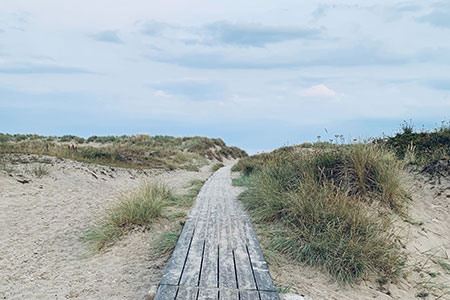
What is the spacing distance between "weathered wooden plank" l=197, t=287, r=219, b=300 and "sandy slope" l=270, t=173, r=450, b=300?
1.14 metres

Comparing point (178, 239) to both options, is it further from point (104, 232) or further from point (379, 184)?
point (379, 184)

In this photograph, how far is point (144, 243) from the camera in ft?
20.3

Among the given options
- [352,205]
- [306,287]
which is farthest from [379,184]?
[306,287]

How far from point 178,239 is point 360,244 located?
274 cm

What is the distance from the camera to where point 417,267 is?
561 cm

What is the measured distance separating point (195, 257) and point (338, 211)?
2.50 meters

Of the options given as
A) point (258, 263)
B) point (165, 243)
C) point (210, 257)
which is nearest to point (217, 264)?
point (210, 257)

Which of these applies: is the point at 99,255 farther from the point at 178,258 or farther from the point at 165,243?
the point at 178,258

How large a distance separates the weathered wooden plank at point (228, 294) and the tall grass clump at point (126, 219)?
3305 mm

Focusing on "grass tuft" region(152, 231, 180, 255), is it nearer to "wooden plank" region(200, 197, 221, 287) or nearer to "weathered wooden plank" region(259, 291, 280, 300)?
"wooden plank" region(200, 197, 221, 287)

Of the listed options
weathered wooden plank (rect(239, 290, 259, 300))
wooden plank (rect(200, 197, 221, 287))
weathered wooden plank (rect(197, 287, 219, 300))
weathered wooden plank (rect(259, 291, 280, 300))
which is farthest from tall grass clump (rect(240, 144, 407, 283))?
weathered wooden plank (rect(197, 287, 219, 300))

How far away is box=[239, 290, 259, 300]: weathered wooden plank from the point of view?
3.64 metres

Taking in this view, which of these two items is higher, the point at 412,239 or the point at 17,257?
the point at 412,239

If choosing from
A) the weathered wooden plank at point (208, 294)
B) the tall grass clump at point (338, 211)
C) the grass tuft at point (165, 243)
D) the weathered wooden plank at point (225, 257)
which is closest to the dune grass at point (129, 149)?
the tall grass clump at point (338, 211)
